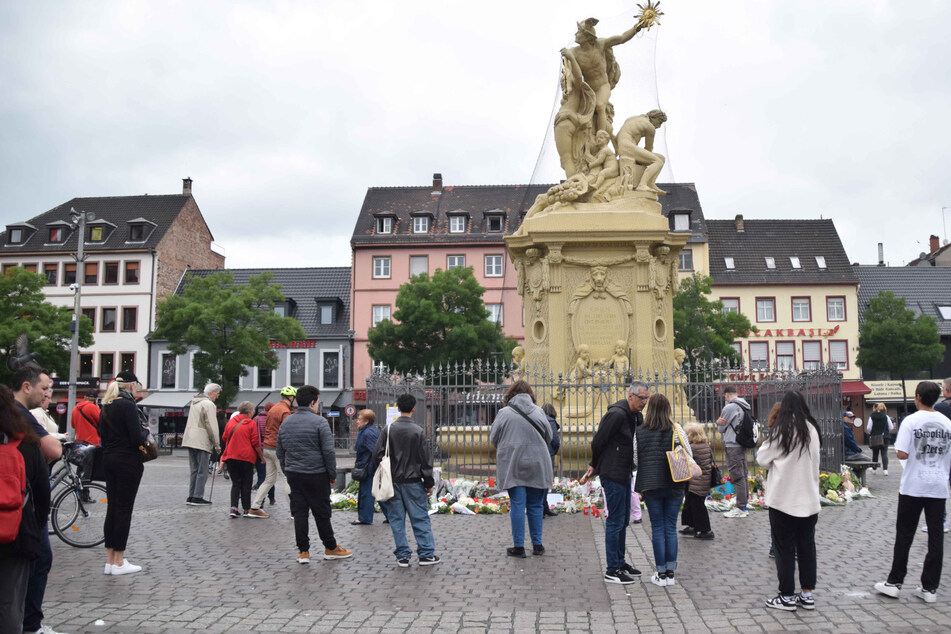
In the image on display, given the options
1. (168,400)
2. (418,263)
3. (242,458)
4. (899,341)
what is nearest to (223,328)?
(168,400)

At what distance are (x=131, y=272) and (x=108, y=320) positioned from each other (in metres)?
3.11

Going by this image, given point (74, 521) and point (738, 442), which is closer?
point (74, 521)

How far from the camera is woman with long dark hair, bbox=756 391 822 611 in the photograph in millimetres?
6531

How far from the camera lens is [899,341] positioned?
147 ft

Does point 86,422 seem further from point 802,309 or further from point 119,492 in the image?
point 802,309

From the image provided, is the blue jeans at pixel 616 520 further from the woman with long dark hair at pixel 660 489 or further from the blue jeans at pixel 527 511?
the blue jeans at pixel 527 511

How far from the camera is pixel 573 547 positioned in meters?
9.20

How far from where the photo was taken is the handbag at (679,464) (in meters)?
7.31

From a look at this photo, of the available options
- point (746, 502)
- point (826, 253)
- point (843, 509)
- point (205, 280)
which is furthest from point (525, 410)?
point (826, 253)

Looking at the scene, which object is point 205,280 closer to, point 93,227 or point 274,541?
point 93,227

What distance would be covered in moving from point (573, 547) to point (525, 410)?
5.14 feet

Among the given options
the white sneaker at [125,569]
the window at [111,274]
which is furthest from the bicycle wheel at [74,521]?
the window at [111,274]

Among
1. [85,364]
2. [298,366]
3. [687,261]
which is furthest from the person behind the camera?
[687,261]

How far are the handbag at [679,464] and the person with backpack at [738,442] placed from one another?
12.4 ft
